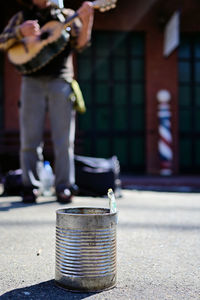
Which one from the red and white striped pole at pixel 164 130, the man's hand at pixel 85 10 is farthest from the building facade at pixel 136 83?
the man's hand at pixel 85 10

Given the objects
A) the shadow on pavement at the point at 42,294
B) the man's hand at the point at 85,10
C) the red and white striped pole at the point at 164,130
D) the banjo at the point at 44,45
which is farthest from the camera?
the red and white striped pole at the point at 164,130

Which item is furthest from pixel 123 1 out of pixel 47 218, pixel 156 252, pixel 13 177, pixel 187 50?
pixel 156 252

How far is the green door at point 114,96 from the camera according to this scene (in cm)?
911

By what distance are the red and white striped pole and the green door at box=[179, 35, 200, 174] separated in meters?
0.50

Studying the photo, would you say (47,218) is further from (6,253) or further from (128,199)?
(128,199)

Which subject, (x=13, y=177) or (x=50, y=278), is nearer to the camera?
(x=50, y=278)

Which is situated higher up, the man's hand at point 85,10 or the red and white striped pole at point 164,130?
the man's hand at point 85,10

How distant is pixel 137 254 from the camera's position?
2.30 metres

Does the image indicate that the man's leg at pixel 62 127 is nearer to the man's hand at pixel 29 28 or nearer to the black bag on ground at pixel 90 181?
the man's hand at pixel 29 28

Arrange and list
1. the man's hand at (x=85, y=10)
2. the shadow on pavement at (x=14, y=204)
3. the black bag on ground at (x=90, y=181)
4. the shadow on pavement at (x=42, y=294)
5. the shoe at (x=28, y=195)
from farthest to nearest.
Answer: the black bag on ground at (x=90, y=181) → the shoe at (x=28, y=195) → the shadow on pavement at (x=14, y=204) → the man's hand at (x=85, y=10) → the shadow on pavement at (x=42, y=294)

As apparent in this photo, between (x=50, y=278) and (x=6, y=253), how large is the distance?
526mm

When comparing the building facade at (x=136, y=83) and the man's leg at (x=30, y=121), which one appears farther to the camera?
the building facade at (x=136, y=83)

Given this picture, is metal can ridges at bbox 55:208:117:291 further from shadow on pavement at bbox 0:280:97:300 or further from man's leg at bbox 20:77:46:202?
man's leg at bbox 20:77:46:202

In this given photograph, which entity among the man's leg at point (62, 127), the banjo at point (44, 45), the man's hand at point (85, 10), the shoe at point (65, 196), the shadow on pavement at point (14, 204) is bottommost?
the shadow on pavement at point (14, 204)
